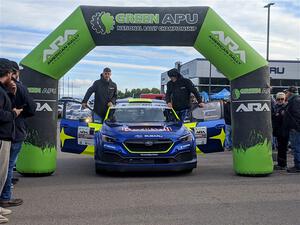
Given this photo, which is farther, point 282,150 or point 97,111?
point 97,111


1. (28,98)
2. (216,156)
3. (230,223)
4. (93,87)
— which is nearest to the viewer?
(230,223)

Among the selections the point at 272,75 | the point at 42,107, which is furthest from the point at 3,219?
the point at 272,75

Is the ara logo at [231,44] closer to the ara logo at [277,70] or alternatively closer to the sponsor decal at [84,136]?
the sponsor decal at [84,136]

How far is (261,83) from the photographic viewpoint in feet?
29.6

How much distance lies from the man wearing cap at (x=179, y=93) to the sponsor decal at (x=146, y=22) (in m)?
2.08

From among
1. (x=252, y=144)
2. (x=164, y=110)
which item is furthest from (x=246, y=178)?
(x=164, y=110)

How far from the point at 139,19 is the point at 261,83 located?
8.54ft

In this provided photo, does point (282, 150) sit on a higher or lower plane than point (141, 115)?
lower

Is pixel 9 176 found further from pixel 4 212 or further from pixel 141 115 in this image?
pixel 141 115

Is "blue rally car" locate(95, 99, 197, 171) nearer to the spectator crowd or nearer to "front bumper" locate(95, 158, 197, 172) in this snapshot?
"front bumper" locate(95, 158, 197, 172)

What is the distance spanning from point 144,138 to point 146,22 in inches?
86.3

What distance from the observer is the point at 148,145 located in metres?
8.80

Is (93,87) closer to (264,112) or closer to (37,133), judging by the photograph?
(37,133)

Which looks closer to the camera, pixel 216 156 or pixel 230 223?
pixel 230 223
